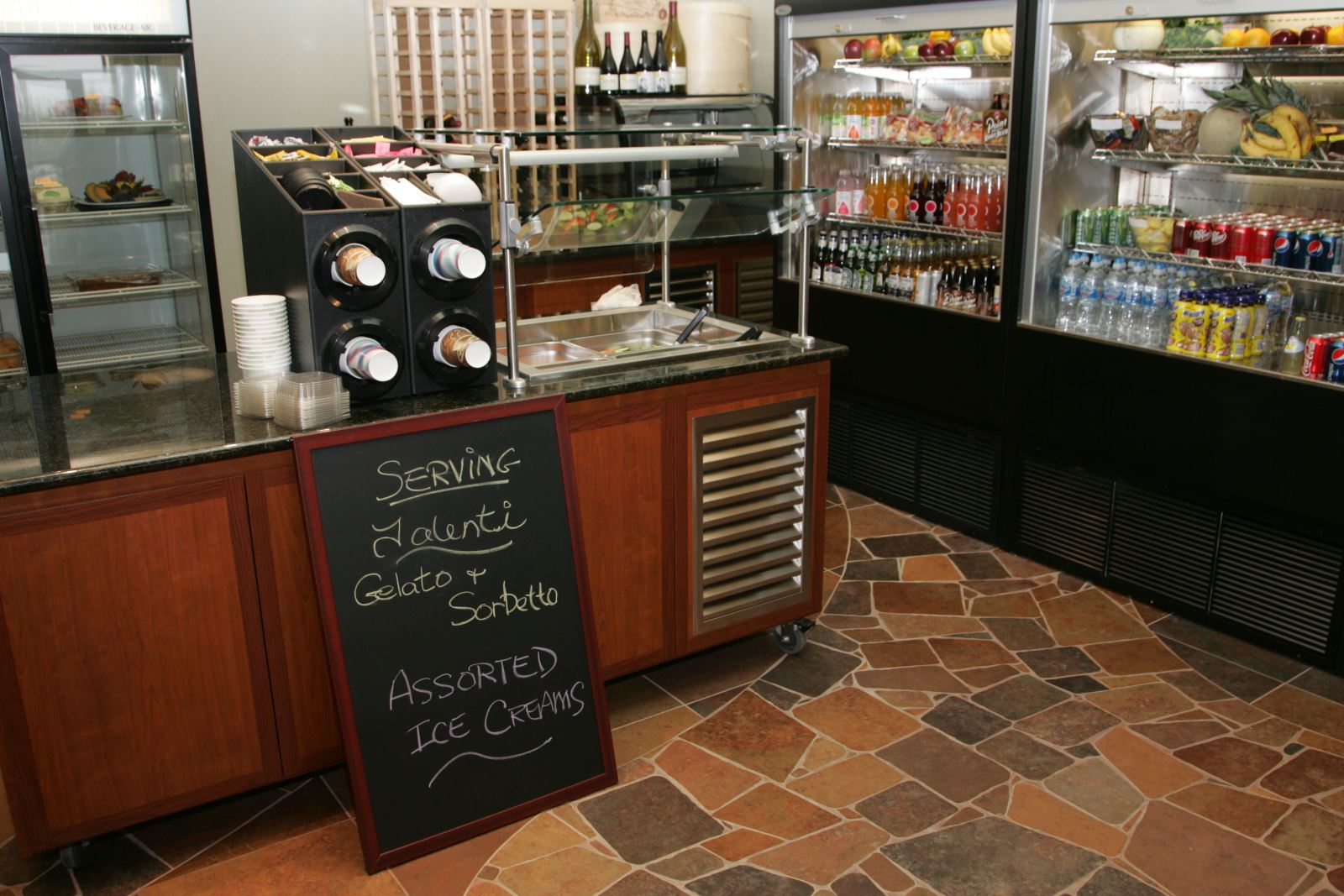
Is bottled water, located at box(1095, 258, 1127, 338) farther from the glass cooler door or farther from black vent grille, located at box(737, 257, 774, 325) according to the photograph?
the glass cooler door

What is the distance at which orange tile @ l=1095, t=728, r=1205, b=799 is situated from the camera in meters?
3.14

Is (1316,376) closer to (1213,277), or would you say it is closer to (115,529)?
(1213,277)

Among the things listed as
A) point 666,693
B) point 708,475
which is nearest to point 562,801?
point 666,693

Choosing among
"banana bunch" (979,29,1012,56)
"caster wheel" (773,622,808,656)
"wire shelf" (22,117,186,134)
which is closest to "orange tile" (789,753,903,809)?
"caster wheel" (773,622,808,656)

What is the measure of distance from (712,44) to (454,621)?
391 centimetres

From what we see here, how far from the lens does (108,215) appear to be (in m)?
4.82

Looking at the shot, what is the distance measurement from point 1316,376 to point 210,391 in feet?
11.0

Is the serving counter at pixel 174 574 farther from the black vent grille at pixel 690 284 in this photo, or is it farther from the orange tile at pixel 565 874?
the black vent grille at pixel 690 284

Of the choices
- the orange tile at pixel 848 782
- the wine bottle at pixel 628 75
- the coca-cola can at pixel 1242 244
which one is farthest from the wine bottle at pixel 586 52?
the orange tile at pixel 848 782

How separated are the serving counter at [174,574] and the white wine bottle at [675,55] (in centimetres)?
295

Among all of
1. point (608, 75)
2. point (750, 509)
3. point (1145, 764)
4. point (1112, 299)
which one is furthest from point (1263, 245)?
point (608, 75)

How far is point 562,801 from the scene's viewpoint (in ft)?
10.1

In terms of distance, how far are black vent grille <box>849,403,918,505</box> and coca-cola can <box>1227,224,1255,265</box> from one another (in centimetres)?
153

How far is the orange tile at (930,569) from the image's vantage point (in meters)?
4.51
